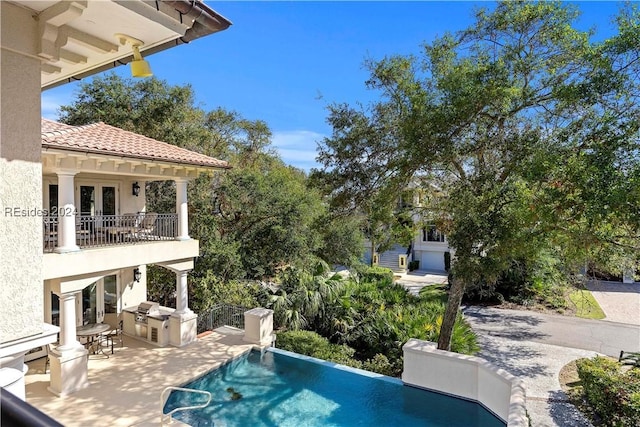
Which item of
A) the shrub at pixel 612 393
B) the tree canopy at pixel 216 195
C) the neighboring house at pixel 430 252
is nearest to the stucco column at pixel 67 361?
the tree canopy at pixel 216 195

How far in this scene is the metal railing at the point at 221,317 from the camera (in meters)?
17.5

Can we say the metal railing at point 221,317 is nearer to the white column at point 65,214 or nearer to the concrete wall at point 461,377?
the white column at point 65,214

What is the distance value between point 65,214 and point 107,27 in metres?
8.60

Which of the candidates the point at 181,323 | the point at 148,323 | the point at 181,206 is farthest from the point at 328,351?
the point at 181,206

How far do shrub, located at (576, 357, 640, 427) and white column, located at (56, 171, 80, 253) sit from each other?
1729cm

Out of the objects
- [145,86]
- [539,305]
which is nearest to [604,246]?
[539,305]

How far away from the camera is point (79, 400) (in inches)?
412

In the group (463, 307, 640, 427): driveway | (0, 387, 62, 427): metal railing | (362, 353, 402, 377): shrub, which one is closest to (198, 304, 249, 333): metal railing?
(362, 353, 402, 377): shrub

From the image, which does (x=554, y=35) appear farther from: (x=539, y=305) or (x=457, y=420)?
(x=539, y=305)

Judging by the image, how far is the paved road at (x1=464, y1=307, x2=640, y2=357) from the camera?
64.4 ft

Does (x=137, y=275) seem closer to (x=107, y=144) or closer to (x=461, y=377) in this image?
(x=107, y=144)

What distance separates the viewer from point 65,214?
10.8 meters

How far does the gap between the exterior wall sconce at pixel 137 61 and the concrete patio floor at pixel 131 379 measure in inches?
318

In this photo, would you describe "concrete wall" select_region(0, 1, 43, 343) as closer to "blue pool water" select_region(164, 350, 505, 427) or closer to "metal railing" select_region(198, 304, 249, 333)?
"blue pool water" select_region(164, 350, 505, 427)
